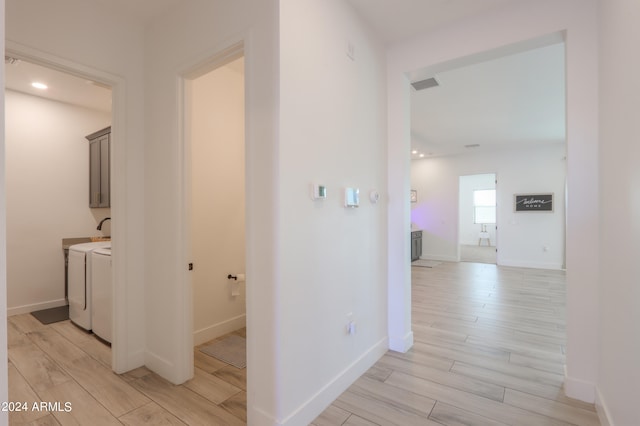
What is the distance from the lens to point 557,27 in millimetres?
2037

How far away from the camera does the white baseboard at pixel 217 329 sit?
2.86m

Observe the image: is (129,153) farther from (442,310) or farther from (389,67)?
(442,310)

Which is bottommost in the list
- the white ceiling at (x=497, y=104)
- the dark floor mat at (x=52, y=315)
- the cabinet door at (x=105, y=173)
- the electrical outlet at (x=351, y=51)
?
the dark floor mat at (x=52, y=315)

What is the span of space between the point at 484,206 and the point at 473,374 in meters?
11.6

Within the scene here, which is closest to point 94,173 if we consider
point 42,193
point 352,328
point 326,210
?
point 42,193

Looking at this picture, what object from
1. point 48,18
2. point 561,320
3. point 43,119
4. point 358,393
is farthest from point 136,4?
point 561,320

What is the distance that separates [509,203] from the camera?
736 centimetres

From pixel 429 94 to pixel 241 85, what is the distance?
2.50 m

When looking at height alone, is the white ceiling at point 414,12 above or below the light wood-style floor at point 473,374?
above

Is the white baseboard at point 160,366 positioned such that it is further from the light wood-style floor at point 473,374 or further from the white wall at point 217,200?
the light wood-style floor at point 473,374

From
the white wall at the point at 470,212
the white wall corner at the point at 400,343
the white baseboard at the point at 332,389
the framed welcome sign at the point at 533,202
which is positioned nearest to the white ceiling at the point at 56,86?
the white baseboard at the point at 332,389

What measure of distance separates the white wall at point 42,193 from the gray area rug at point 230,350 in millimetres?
2797

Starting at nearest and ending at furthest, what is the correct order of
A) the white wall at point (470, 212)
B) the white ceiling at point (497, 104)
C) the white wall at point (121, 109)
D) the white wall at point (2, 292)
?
1. the white wall at point (2, 292)
2. the white wall at point (121, 109)
3. the white ceiling at point (497, 104)
4. the white wall at point (470, 212)

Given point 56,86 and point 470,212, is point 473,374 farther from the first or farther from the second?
point 470,212
